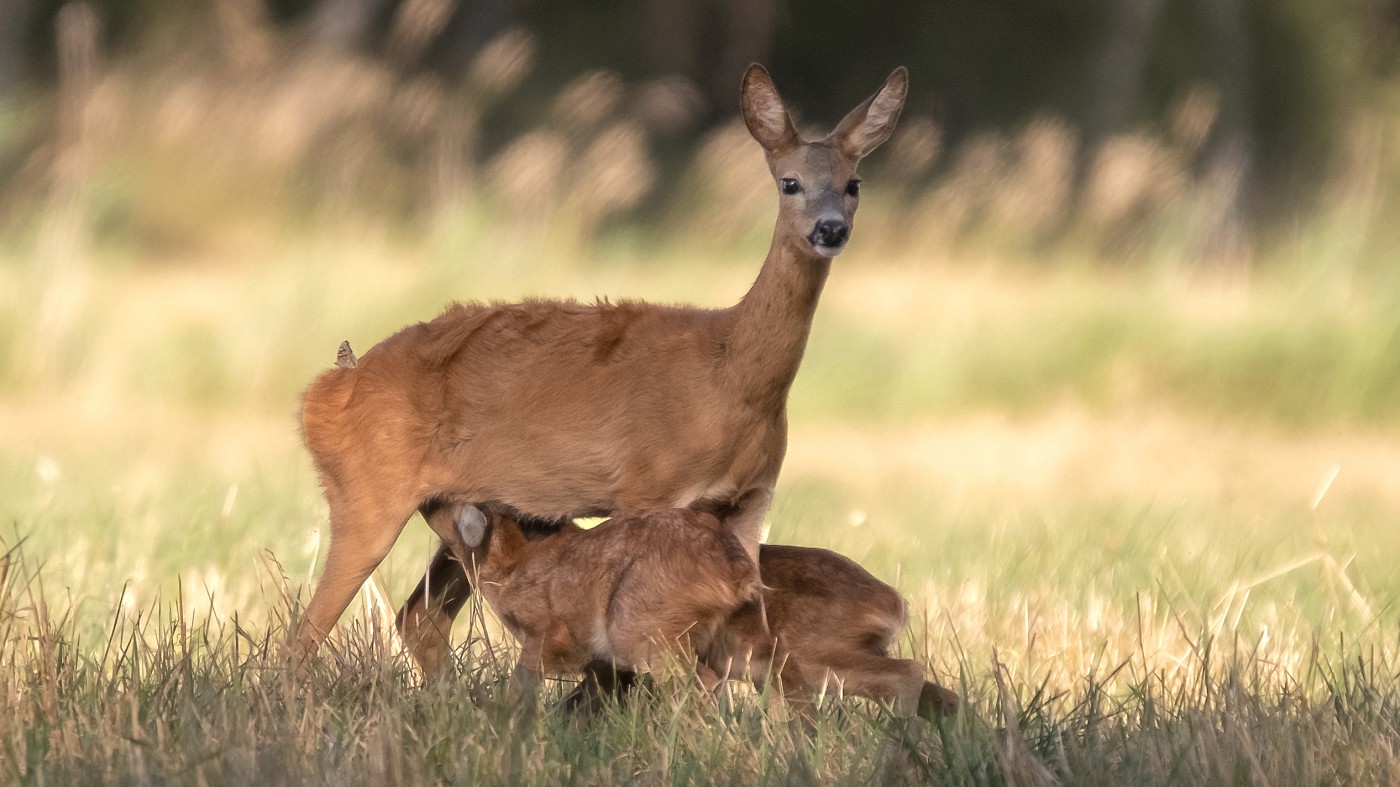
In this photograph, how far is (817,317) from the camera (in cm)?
1180

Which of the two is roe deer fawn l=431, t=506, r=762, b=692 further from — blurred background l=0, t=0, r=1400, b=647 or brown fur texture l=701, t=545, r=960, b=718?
blurred background l=0, t=0, r=1400, b=647

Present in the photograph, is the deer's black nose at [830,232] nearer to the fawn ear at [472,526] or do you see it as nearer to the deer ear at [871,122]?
the deer ear at [871,122]

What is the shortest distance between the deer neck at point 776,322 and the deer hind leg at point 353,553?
97cm

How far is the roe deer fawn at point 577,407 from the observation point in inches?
215

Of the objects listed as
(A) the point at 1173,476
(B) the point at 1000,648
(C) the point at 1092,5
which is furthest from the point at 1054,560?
(C) the point at 1092,5

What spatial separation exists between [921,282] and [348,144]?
3.80m

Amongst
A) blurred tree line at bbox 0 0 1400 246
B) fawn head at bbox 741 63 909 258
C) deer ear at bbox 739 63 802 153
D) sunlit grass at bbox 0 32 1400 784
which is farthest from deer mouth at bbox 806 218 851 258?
blurred tree line at bbox 0 0 1400 246

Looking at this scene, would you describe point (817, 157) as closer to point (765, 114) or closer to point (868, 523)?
point (765, 114)

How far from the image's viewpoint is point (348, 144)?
45.2ft

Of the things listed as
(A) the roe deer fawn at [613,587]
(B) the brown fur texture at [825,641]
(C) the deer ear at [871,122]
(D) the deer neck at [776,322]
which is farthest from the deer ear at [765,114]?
(B) the brown fur texture at [825,641]

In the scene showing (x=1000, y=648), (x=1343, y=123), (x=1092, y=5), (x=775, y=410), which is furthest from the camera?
(x=1092, y=5)

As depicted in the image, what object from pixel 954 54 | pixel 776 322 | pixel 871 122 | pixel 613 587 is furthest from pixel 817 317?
pixel 954 54

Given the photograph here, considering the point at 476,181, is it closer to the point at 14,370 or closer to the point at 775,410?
the point at 14,370

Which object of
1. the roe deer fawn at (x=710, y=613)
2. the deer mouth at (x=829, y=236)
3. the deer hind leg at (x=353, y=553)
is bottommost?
the roe deer fawn at (x=710, y=613)
